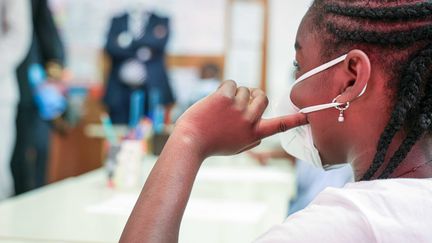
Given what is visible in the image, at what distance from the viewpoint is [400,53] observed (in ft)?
2.35

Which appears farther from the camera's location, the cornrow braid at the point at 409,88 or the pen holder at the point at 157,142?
the pen holder at the point at 157,142

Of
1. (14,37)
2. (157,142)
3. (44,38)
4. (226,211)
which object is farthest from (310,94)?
(44,38)

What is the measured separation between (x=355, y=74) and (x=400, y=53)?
6 centimetres

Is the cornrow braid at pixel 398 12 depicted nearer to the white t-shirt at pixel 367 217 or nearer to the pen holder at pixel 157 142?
the white t-shirt at pixel 367 217

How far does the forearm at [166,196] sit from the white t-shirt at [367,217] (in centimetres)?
15

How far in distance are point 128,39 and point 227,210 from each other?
2.76 m

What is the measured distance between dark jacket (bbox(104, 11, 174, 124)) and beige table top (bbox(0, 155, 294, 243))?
199 cm

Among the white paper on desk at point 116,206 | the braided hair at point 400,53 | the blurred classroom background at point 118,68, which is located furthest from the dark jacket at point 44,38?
the braided hair at point 400,53

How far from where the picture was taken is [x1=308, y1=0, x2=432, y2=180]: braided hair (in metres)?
0.71

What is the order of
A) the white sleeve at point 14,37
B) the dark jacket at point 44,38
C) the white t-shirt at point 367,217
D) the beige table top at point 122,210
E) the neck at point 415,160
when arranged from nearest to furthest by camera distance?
the white t-shirt at point 367,217, the neck at point 415,160, the beige table top at point 122,210, the white sleeve at point 14,37, the dark jacket at point 44,38

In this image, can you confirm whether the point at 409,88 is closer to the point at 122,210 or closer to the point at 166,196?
the point at 166,196

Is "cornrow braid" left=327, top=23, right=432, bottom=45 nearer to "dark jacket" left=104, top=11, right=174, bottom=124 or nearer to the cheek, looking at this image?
the cheek

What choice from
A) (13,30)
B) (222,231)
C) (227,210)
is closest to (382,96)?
(222,231)

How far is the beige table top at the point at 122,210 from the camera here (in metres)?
1.23
